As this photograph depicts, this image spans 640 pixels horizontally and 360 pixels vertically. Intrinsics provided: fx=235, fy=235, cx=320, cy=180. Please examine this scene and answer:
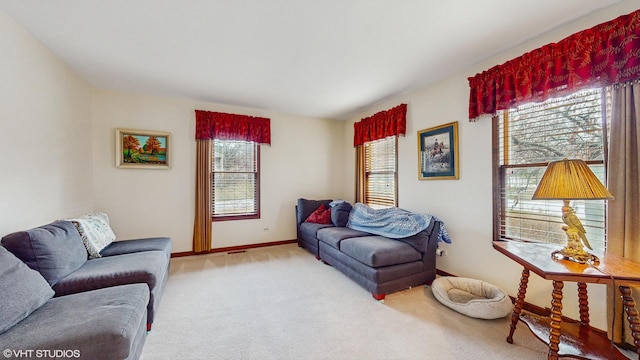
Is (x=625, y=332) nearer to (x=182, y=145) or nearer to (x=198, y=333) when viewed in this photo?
(x=198, y=333)

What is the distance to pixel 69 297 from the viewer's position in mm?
1511

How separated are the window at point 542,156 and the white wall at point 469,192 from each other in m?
0.14

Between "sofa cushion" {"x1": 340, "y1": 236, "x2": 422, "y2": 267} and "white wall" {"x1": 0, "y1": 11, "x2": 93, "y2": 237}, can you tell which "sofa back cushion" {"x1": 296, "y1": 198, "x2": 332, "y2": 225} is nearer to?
"sofa cushion" {"x1": 340, "y1": 236, "x2": 422, "y2": 267}

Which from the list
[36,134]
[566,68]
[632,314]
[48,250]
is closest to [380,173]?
[566,68]

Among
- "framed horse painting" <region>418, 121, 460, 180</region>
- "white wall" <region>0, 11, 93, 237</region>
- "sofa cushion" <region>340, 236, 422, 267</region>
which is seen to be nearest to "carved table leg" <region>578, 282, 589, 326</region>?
"sofa cushion" <region>340, 236, 422, 267</region>

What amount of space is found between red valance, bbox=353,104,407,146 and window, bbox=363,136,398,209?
14cm

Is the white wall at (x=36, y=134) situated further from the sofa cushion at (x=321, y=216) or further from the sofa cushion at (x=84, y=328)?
the sofa cushion at (x=321, y=216)

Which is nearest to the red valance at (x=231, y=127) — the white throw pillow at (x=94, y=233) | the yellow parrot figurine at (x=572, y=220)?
the white throw pillow at (x=94, y=233)

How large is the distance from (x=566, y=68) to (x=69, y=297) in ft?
13.3

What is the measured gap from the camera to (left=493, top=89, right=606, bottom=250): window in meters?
1.88

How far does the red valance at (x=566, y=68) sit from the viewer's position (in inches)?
65.7

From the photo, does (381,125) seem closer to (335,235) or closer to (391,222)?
(391,222)

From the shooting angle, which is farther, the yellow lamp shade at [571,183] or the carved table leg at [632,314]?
the yellow lamp shade at [571,183]

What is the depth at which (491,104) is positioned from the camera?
2445 millimetres
